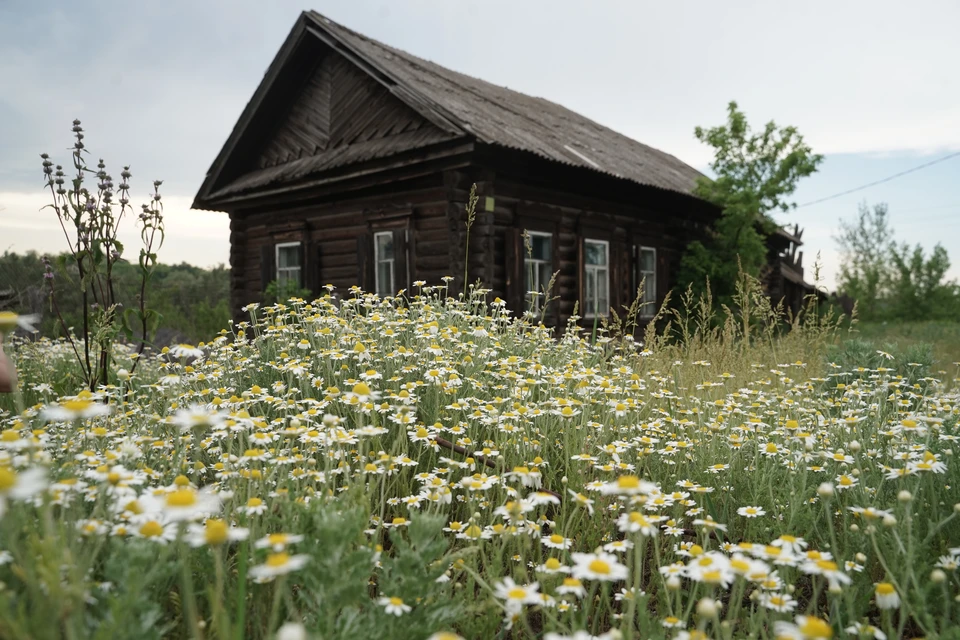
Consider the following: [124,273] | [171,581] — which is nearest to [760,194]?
[171,581]

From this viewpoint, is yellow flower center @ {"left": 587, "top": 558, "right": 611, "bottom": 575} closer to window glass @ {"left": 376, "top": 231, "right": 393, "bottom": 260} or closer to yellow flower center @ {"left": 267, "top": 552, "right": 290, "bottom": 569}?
yellow flower center @ {"left": 267, "top": 552, "right": 290, "bottom": 569}

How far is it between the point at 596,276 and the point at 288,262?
18.1ft

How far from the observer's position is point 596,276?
11258 mm

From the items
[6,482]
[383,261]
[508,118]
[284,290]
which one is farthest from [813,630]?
[284,290]

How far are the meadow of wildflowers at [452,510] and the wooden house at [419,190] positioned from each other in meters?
4.78

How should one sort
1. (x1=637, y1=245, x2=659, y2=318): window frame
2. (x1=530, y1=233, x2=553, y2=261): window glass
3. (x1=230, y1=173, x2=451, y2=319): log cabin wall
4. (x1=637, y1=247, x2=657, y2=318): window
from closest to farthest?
(x1=230, y1=173, x2=451, y2=319): log cabin wall → (x1=530, y1=233, x2=553, y2=261): window glass → (x1=637, y1=245, x2=659, y2=318): window frame → (x1=637, y1=247, x2=657, y2=318): window

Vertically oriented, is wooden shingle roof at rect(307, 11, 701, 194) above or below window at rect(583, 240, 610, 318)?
above

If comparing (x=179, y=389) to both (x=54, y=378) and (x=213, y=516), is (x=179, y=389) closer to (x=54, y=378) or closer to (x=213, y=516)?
(x=213, y=516)

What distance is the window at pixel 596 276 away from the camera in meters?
11.0

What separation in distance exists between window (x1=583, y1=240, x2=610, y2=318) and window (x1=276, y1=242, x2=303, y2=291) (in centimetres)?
491

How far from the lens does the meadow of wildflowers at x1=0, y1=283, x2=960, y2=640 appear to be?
135 centimetres

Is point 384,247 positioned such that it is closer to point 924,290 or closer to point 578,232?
point 578,232

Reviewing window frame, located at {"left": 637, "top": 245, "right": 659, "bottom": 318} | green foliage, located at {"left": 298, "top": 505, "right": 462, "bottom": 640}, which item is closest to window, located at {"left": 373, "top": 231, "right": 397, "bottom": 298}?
window frame, located at {"left": 637, "top": 245, "right": 659, "bottom": 318}

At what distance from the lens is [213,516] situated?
6.74ft
